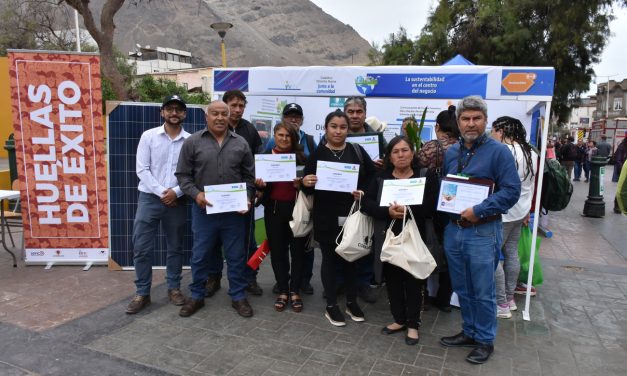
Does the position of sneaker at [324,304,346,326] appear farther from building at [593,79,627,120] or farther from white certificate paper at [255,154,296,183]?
building at [593,79,627,120]

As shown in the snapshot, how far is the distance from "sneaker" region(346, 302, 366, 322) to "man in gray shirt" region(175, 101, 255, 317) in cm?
93

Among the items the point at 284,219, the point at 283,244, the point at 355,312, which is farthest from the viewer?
the point at 283,244

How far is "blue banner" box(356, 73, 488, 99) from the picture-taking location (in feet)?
17.7

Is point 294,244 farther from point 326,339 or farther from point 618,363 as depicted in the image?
point 618,363

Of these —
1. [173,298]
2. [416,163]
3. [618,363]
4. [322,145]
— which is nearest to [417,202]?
[416,163]

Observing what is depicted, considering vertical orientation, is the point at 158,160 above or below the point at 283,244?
above

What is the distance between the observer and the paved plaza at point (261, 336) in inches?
128

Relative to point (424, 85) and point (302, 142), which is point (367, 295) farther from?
point (424, 85)

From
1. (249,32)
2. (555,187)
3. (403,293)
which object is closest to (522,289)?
(555,187)

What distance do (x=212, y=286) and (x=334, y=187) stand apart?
6.20 ft

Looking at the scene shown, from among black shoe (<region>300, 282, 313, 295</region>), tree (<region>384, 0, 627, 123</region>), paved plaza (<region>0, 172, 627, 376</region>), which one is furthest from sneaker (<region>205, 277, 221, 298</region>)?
tree (<region>384, 0, 627, 123</region>)

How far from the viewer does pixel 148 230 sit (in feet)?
13.9

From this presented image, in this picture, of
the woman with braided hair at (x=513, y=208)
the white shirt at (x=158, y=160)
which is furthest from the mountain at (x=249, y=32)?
the woman with braided hair at (x=513, y=208)

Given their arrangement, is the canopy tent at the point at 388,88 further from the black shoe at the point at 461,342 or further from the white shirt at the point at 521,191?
the black shoe at the point at 461,342
